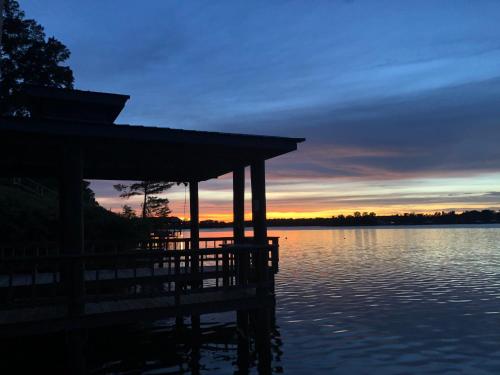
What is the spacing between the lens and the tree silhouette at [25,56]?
4672 centimetres

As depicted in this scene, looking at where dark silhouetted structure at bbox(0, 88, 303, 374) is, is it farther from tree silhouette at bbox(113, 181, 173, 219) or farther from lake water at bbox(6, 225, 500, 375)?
tree silhouette at bbox(113, 181, 173, 219)

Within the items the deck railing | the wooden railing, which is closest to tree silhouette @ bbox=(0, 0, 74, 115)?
the wooden railing

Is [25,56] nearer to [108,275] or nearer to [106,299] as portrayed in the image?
[108,275]

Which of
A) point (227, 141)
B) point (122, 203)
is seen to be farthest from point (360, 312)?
point (122, 203)

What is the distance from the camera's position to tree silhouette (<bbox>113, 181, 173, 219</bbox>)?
280 feet

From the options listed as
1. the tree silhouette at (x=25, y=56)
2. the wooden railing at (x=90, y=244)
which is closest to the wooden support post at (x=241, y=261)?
the wooden railing at (x=90, y=244)

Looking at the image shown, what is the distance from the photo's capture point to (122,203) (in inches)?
3506

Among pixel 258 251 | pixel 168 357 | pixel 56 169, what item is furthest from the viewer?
pixel 56 169

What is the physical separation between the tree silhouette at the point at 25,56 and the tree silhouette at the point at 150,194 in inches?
1394

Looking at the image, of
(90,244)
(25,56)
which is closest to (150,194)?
(25,56)

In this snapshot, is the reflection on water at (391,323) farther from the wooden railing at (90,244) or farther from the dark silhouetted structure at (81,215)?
the wooden railing at (90,244)

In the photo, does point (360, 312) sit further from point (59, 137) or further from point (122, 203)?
point (122, 203)

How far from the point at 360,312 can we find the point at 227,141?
11.4 metres

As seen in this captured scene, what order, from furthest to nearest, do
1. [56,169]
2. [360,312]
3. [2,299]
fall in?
[360,312]
[56,169]
[2,299]
